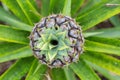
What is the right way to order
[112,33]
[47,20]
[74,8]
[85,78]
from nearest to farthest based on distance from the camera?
1. [47,20]
2. [85,78]
3. [74,8]
4. [112,33]

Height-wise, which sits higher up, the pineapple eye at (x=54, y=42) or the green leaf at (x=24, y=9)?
the green leaf at (x=24, y=9)

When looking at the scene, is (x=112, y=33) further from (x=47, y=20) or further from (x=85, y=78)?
(x=47, y=20)

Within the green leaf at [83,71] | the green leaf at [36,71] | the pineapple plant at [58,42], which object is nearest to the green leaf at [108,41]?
the pineapple plant at [58,42]

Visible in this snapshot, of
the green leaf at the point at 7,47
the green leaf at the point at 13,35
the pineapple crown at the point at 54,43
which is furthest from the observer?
the green leaf at the point at 7,47

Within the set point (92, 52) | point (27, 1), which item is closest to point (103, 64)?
point (92, 52)

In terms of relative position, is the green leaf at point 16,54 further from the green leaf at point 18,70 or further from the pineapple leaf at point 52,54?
the pineapple leaf at point 52,54

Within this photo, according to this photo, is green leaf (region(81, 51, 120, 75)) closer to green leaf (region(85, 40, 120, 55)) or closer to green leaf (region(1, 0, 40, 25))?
green leaf (region(85, 40, 120, 55))

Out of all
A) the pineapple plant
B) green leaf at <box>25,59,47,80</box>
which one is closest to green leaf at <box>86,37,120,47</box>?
the pineapple plant
